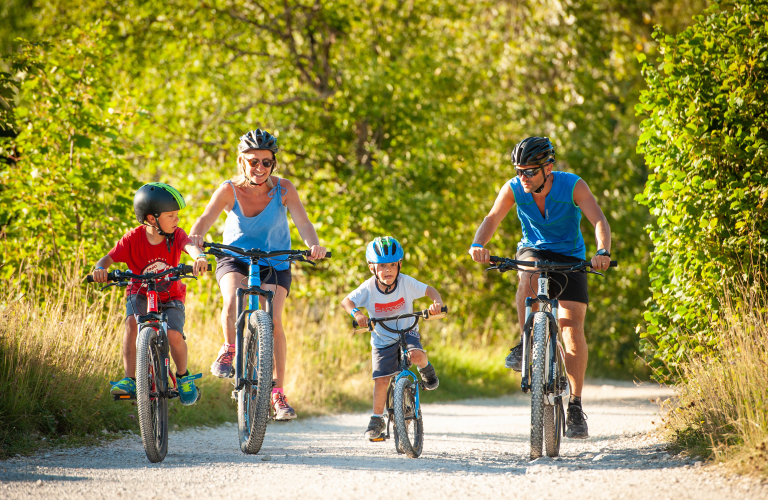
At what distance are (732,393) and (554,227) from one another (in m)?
1.64

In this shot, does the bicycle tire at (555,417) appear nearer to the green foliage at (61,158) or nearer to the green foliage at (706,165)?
the green foliage at (706,165)

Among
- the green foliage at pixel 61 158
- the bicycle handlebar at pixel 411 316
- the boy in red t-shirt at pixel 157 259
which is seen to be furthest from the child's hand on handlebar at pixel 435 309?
the green foliage at pixel 61 158

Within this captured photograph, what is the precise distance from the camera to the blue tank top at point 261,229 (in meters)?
5.61

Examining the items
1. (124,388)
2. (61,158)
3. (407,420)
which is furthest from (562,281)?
(61,158)

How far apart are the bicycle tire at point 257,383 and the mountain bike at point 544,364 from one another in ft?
5.33

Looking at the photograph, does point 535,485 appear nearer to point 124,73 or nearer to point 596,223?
point 596,223

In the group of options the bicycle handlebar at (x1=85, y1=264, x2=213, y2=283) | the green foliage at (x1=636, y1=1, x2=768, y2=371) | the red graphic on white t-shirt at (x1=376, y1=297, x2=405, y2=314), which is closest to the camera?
the bicycle handlebar at (x1=85, y1=264, x2=213, y2=283)

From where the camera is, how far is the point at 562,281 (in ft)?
17.9

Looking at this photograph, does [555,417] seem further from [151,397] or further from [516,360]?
[151,397]

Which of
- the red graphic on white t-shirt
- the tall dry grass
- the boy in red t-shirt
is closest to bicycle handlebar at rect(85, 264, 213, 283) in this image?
the boy in red t-shirt

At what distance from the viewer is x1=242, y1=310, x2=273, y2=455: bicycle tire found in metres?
4.86

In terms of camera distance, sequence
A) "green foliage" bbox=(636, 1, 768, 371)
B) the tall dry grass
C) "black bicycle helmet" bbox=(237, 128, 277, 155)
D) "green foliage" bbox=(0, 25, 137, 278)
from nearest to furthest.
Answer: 1. the tall dry grass
2. "green foliage" bbox=(636, 1, 768, 371)
3. "black bicycle helmet" bbox=(237, 128, 277, 155)
4. "green foliage" bbox=(0, 25, 137, 278)

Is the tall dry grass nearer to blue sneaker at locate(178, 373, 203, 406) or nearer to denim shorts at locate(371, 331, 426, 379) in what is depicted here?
denim shorts at locate(371, 331, 426, 379)

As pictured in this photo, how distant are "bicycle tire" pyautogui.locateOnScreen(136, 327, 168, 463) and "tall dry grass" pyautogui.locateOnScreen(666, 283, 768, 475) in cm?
345
